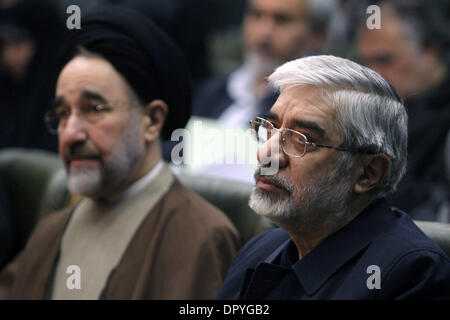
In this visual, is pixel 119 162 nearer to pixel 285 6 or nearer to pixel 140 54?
pixel 140 54

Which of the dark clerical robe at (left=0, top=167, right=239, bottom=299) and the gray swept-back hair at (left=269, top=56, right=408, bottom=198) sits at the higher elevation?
the gray swept-back hair at (left=269, top=56, right=408, bottom=198)

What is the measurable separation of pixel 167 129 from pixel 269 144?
103 centimetres

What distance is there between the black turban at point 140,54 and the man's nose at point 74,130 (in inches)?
10.3

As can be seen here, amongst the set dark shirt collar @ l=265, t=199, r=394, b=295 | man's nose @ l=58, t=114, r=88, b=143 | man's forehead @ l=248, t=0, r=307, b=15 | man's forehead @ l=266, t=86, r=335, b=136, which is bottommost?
dark shirt collar @ l=265, t=199, r=394, b=295

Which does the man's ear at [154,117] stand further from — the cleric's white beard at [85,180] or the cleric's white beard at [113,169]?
the cleric's white beard at [85,180]

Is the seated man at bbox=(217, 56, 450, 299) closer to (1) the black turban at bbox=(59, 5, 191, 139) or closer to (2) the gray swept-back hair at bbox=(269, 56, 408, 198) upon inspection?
(2) the gray swept-back hair at bbox=(269, 56, 408, 198)

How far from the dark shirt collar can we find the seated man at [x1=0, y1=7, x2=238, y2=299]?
70cm

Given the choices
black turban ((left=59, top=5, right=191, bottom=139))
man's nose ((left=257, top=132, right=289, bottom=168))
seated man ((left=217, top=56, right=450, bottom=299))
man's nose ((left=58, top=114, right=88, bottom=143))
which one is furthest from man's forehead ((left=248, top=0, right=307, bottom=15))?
man's nose ((left=257, top=132, right=289, bottom=168))

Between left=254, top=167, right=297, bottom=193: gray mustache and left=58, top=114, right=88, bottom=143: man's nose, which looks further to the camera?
left=58, top=114, right=88, bottom=143: man's nose

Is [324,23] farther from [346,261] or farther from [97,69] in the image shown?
[346,261]

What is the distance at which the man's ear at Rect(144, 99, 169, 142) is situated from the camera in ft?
11.3

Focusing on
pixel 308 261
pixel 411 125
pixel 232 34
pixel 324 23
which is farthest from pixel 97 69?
pixel 232 34

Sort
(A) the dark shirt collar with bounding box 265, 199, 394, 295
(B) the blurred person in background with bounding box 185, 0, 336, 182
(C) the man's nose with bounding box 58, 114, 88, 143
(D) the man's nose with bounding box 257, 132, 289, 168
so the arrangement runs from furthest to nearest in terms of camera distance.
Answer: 1. (B) the blurred person in background with bounding box 185, 0, 336, 182
2. (C) the man's nose with bounding box 58, 114, 88, 143
3. (D) the man's nose with bounding box 257, 132, 289, 168
4. (A) the dark shirt collar with bounding box 265, 199, 394, 295

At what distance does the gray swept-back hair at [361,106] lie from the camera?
8.16 feet
